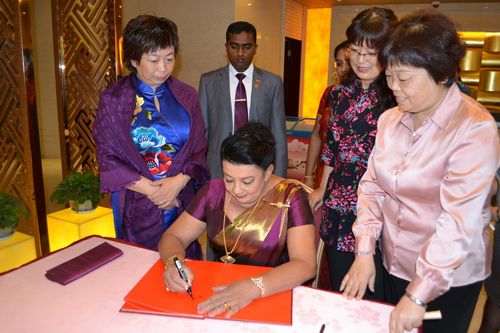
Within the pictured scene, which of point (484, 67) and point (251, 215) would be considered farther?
point (484, 67)

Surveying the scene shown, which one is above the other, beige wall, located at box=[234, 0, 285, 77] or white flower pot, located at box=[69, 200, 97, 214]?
beige wall, located at box=[234, 0, 285, 77]

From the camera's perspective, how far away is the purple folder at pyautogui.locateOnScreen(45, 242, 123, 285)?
134 cm

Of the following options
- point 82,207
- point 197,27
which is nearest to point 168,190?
point 82,207

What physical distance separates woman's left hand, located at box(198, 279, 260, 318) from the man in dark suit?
4.96ft

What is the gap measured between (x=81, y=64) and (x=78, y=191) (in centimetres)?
105

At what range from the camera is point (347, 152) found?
1.74 meters

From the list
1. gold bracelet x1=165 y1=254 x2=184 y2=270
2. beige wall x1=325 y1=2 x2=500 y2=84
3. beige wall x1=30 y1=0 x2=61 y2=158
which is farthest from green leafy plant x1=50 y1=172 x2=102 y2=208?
beige wall x1=325 y1=2 x2=500 y2=84

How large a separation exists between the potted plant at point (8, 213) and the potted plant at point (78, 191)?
41 centimetres

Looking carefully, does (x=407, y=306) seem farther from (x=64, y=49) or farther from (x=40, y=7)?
(x=40, y=7)

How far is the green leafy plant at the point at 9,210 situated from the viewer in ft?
8.55

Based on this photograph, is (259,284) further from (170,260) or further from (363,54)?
(363,54)

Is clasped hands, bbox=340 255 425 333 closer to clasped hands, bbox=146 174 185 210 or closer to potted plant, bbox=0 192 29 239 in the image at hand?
clasped hands, bbox=146 174 185 210

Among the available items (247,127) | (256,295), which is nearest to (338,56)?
(247,127)

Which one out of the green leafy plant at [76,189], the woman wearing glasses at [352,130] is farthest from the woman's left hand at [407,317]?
the green leafy plant at [76,189]
